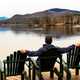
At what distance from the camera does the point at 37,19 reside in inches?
632

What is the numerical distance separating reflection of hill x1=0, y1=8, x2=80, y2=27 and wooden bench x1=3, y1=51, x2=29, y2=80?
388 inches

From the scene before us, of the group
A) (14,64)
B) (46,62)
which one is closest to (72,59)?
(46,62)

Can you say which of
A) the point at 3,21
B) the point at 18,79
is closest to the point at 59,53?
the point at 18,79

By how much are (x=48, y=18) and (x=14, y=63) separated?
11120mm

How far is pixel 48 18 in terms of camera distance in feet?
53.7

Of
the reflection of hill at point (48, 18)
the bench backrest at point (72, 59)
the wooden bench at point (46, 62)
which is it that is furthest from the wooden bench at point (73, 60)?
the reflection of hill at point (48, 18)

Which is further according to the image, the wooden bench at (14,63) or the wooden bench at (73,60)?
the wooden bench at (73,60)

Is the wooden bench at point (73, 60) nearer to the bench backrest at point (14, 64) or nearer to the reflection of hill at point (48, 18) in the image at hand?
the bench backrest at point (14, 64)

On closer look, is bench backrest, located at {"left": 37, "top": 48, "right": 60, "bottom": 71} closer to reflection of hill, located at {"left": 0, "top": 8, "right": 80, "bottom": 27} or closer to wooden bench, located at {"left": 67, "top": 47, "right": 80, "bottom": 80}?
wooden bench, located at {"left": 67, "top": 47, "right": 80, "bottom": 80}

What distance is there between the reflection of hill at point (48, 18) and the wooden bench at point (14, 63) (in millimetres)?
9854

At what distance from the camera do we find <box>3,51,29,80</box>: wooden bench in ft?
17.3

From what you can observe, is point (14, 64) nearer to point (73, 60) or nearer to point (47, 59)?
point (47, 59)

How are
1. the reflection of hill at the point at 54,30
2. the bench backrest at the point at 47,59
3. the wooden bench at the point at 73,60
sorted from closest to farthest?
the bench backrest at the point at 47,59 → the wooden bench at the point at 73,60 → the reflection of hill at the point at 54,30

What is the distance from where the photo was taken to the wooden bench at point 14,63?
17.3 feet
